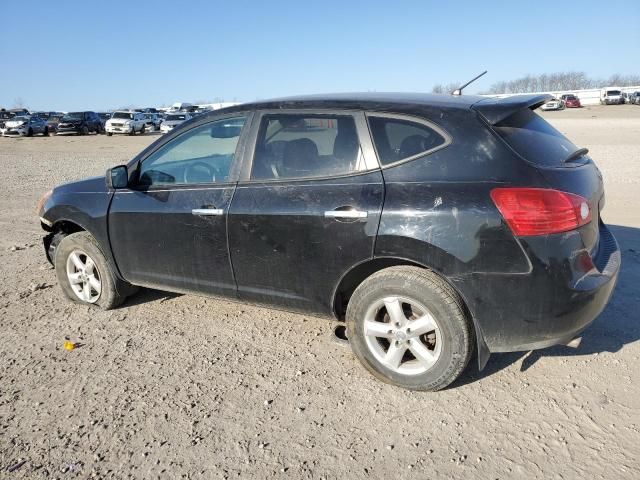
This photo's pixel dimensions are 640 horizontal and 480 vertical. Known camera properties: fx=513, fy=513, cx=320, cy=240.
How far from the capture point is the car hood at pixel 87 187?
4.35 meters

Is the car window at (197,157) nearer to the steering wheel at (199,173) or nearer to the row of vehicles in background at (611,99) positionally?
the steering wheel at (199,173)

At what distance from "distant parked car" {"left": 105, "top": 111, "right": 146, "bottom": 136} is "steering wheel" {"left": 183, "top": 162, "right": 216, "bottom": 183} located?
115ft

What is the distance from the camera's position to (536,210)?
8.91ft

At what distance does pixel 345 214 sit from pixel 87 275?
2689mm

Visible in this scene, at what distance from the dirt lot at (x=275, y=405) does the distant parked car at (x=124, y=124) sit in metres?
34.3

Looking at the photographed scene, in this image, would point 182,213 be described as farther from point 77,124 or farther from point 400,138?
point 77,124

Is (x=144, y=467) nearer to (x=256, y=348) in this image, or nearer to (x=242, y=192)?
(x=256, y=348)

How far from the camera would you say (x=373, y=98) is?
11.3 ft

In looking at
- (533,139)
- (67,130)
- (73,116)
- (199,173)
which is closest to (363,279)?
(533,139)

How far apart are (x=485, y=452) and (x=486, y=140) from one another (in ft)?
5.52

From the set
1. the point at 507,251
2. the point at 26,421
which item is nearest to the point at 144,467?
the point at 26,421

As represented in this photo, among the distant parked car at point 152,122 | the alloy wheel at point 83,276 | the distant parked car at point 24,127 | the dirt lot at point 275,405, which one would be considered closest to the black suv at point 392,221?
the dirt lot at point 275,405

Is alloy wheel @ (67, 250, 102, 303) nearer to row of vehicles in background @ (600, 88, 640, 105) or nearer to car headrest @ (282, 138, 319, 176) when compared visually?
car headrest @ (282, 138, 319, 176)

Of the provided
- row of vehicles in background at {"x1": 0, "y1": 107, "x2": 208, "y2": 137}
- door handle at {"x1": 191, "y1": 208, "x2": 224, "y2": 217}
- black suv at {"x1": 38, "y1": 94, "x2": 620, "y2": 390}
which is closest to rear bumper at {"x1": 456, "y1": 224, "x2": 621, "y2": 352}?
black suv at {"x1": 38, "y1": 94, "x2": 620, "y2": 390}
